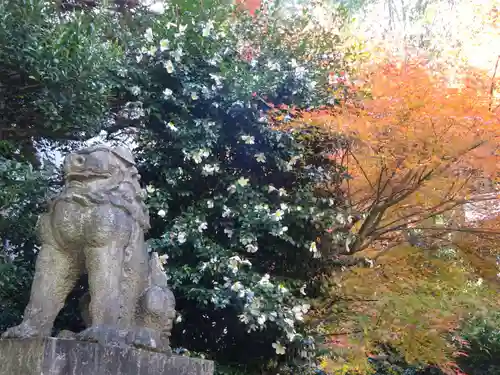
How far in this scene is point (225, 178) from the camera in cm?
752

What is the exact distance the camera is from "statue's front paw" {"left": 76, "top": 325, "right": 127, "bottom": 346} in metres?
3.63

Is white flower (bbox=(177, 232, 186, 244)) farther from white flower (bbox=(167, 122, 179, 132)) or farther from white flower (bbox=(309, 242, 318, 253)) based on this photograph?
white flower (bbox=(309, 242, 318, 253))

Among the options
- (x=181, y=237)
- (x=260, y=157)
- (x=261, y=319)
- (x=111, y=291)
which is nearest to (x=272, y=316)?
(x=261, y=319)

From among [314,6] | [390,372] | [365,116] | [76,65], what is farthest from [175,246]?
[390,372]

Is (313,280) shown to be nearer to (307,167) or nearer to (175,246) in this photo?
(307,167)

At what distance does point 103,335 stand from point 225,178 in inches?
160

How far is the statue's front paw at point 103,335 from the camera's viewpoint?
3.63 meters

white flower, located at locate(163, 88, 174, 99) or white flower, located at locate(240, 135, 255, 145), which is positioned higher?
white flower, located at locate(163, 88, 174, 99)

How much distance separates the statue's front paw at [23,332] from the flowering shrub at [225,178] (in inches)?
118

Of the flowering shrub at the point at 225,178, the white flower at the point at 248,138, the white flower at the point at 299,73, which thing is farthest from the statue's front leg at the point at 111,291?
the white flower at the point at 299,73

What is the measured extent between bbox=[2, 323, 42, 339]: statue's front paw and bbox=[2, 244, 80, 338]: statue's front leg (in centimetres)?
1

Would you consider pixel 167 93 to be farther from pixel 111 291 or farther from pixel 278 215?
pixel 111 291

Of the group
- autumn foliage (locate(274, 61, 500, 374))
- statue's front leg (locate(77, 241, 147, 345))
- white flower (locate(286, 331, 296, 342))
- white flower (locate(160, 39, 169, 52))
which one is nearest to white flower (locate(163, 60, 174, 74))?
white flower (locate(160, 39, 169, 52))

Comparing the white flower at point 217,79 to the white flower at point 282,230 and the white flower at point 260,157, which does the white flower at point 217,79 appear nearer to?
the white flower at point 260,157
